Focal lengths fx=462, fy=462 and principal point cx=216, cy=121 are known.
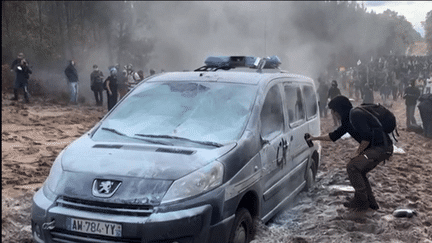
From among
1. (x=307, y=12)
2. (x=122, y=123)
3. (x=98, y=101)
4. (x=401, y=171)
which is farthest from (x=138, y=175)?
(x=307, y=12)

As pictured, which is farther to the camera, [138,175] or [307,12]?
A: [307,12]

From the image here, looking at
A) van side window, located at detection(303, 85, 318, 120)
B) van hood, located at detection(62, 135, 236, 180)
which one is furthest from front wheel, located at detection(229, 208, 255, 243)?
van side window, located at detection(303, 85, 318, 120)

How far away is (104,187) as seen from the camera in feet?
10.4

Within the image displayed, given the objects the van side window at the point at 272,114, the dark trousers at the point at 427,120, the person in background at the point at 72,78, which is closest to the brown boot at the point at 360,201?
the van side window at the point at 272,114

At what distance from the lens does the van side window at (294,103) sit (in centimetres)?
500

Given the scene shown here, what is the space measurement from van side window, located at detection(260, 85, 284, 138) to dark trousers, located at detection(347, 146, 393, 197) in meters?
1.15

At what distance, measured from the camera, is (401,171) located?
7.58m

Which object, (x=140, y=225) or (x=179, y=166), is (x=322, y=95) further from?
(x=140, y=225)

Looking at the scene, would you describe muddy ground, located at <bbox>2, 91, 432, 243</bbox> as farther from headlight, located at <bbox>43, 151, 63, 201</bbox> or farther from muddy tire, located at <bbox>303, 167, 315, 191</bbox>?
headlight, located at <bbox>43, 151, 63, 201</bbox>

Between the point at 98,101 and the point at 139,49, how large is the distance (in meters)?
16.8

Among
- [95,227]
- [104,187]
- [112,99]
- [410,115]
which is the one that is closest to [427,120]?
[410,115]

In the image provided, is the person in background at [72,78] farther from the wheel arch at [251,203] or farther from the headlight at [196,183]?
the headlight at [196,183]

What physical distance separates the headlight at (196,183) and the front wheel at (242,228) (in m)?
0.37

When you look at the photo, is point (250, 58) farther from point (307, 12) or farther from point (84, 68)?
point (307, 12)
